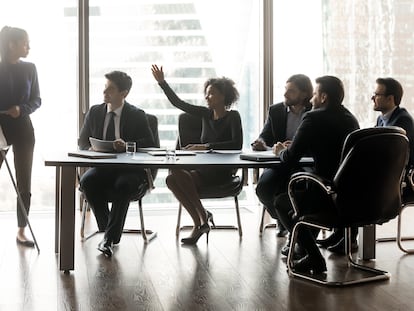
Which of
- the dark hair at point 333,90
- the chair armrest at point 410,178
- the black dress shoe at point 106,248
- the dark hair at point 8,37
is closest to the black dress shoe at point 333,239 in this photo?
the chair armrest at point 410,178

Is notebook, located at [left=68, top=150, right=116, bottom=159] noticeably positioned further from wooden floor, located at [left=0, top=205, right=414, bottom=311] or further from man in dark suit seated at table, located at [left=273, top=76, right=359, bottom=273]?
man in dark suit seated at table, located at [left=273, top=76, right=359, bottom=273]

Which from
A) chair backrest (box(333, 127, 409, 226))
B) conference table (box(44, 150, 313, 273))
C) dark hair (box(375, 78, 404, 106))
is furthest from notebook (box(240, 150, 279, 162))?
dark hair (box(375, 78, 404, 106))

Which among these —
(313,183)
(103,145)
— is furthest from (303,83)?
(103,145)

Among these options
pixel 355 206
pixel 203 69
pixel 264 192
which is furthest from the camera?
pixel 203 69

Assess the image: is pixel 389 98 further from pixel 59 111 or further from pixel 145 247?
pixel 59 111

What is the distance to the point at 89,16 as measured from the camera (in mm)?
6234

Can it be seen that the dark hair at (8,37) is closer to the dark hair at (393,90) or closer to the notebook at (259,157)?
the notebook at (259,157)

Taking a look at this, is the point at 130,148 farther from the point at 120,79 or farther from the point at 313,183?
the point at 313,183

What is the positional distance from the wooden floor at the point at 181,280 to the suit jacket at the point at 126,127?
0.75 metres

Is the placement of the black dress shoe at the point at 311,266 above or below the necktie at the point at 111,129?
below

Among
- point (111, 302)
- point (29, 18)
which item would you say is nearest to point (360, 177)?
point (111, 302)

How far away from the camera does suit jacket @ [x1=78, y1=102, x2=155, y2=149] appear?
5051 mm

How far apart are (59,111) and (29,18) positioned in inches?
35.0

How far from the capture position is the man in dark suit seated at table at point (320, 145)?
4008mm
